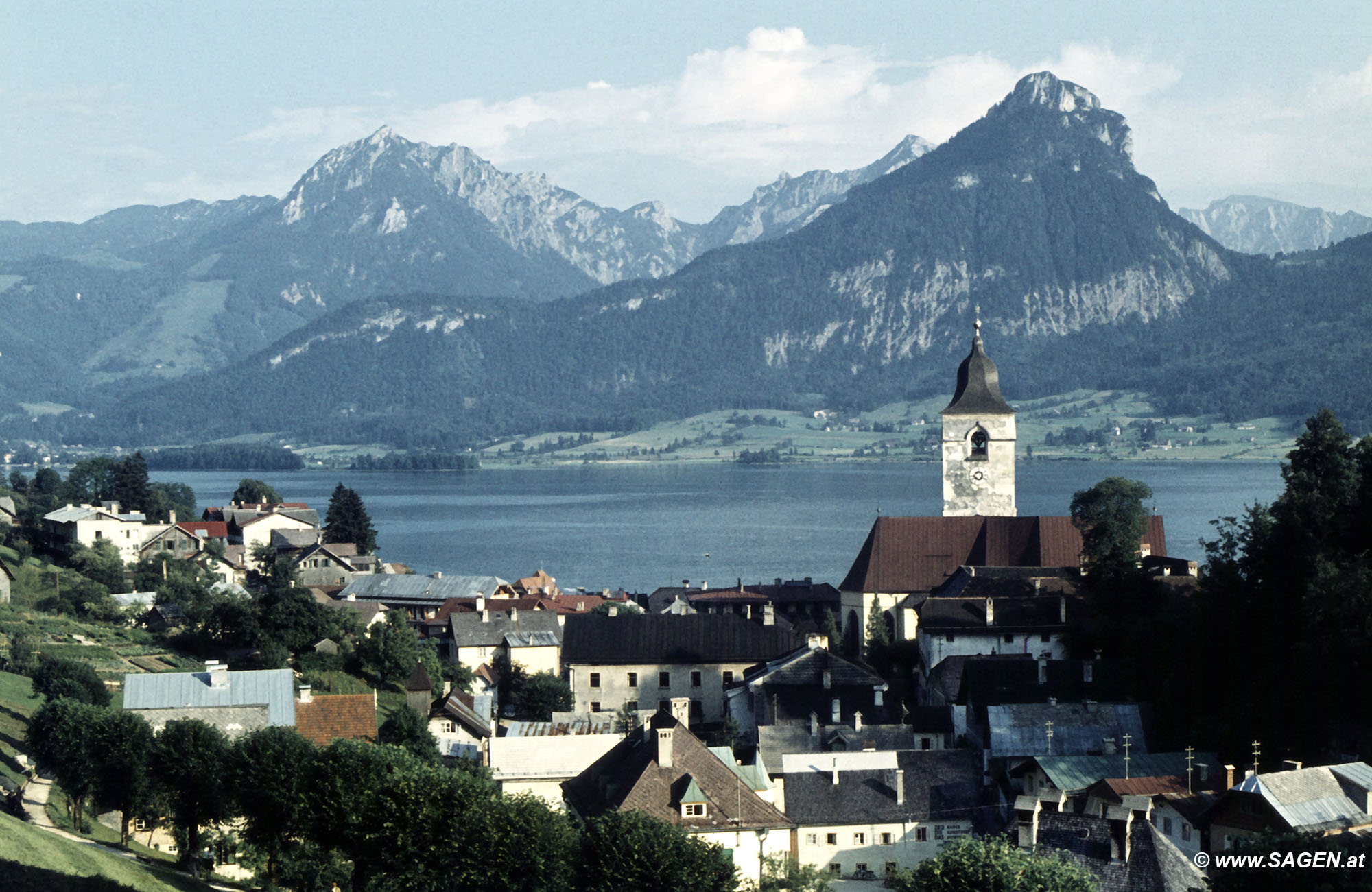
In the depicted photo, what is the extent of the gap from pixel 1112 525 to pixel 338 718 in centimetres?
2996

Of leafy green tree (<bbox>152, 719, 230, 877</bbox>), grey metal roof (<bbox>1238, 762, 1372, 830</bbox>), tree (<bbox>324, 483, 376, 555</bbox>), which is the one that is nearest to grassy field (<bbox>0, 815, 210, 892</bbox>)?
leafy green tree (<bbox>152, 719, 230, 877</bbox>)

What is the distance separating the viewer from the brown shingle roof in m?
49.5

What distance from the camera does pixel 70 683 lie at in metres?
49.2

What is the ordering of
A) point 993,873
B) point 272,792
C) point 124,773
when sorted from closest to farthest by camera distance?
point 993,873, point 272,792, point 124,773

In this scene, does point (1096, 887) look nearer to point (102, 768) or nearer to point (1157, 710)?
point (1157, 710)

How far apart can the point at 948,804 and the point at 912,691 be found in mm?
18600

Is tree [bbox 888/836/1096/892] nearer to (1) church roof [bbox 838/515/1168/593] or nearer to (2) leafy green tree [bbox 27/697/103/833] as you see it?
(2) leafy green tree [bbox 27/697/103/833]

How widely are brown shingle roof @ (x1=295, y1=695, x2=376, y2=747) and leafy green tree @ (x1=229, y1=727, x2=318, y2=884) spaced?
24.5 feet

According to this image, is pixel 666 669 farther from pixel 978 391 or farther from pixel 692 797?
pixel 978 391

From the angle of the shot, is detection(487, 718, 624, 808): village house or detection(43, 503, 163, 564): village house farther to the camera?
detection(43, 503, 163, 564): village house

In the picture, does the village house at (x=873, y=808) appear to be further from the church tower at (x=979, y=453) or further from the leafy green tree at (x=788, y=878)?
the church tower at (x=979, y=453)

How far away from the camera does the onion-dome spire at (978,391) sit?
8531 cm

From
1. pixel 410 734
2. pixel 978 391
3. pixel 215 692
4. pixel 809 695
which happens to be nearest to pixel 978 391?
pixel 978 391

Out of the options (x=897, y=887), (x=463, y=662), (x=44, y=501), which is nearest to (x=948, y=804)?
(x=897, y=887)
